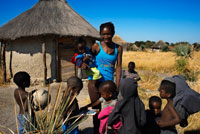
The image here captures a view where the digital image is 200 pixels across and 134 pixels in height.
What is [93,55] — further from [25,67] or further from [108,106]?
[25,67]

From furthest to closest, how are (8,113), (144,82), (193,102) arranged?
(144,82) < (8,113) < (193,102)

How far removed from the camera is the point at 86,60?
2.01 meters

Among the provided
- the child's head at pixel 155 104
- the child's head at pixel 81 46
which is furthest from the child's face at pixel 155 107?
the child's head at pixel 81 46

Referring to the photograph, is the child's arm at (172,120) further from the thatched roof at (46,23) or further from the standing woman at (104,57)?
the thatched roof at (46,23)

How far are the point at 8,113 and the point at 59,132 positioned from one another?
282cm

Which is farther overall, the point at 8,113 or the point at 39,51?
the point at 39,51

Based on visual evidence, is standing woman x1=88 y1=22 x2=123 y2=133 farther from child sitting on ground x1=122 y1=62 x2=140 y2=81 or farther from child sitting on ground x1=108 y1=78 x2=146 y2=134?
child sitting on ground x1=122 y1=62 x2=140 y2=81

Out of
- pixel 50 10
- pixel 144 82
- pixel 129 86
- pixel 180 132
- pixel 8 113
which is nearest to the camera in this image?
pixel 129 86

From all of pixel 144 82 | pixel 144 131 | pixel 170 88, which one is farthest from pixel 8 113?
pixel 144 82

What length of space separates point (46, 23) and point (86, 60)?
17.4 feet

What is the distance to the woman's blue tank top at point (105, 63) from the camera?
2008mm

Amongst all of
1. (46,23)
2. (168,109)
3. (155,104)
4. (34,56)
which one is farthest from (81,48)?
(34,56)

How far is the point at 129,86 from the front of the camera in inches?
56.3

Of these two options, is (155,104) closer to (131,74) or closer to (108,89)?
(108,89)
